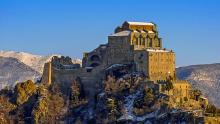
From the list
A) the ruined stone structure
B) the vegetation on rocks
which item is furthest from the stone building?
the vegetation on rocks

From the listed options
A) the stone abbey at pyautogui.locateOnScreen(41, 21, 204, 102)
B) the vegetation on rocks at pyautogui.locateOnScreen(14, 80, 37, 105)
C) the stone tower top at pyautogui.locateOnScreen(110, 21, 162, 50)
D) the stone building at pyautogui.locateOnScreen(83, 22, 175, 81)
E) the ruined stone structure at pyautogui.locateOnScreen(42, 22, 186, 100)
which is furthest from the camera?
the vegetation on rocks at pyautogui.locateOnScreen(14, 80, 37, 105)

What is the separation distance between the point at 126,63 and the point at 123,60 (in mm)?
833

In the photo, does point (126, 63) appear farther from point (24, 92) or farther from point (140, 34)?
point (24, 92)

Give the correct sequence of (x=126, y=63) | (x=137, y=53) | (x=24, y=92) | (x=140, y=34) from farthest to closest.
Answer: (x=24, y=92)
(x=140, y=34)
(x=126, y=63)
(x=137, y=53)

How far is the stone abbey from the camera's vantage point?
15162 cm

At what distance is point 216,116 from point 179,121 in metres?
6.80

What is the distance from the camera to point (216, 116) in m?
141

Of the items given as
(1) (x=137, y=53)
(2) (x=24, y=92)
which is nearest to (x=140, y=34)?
(1) (x=137, y=53)

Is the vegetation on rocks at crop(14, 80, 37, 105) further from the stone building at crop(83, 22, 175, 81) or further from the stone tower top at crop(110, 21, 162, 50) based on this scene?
the stone tower top at crop(110, 21, 162, 50)

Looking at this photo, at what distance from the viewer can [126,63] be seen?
15625 cm

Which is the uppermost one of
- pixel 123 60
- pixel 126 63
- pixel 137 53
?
pixel 137 53

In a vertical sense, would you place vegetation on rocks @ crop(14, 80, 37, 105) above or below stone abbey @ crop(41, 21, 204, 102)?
below

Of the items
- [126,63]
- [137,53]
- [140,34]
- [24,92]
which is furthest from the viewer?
[24,92]

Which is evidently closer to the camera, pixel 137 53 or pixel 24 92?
pixel 137 53
